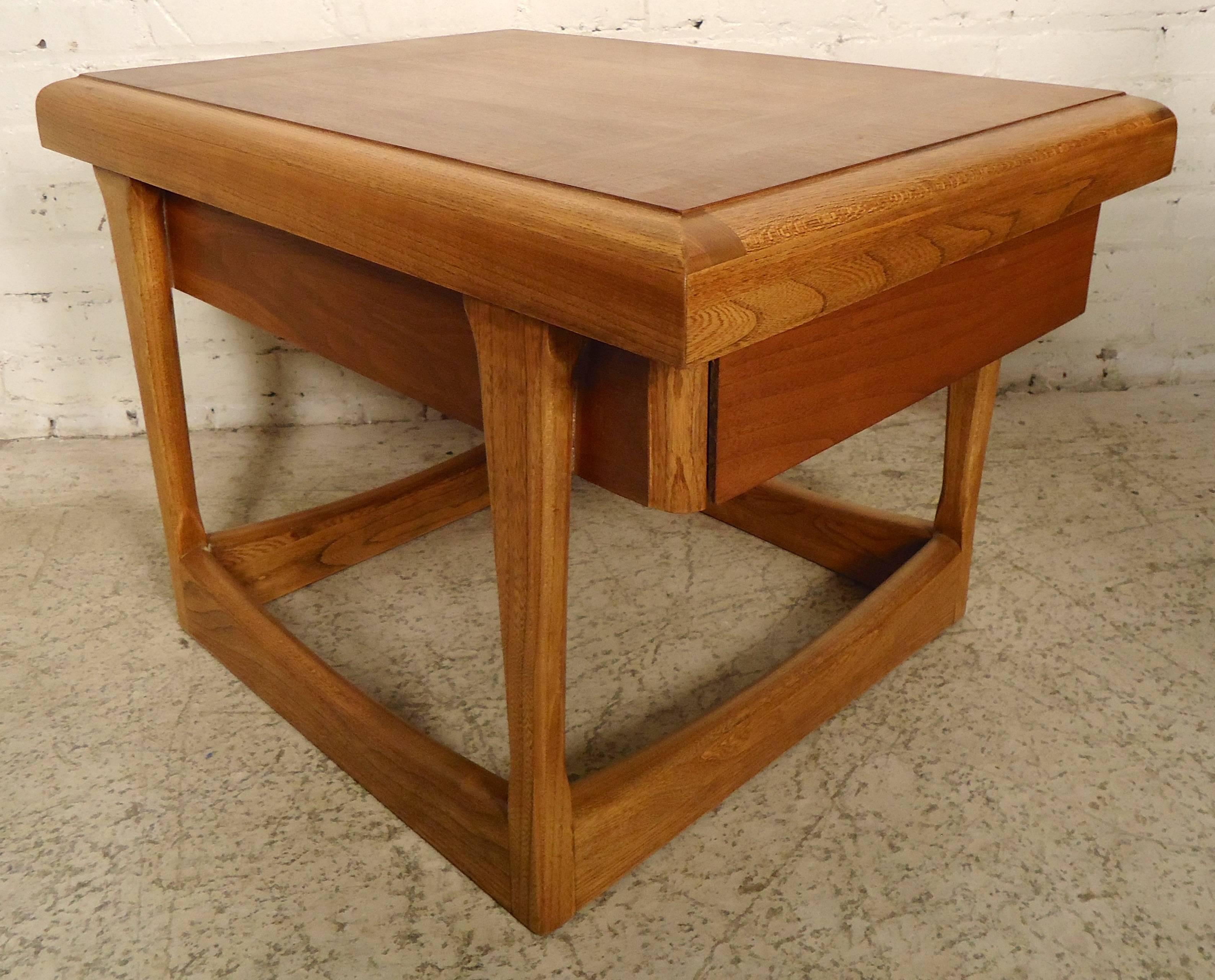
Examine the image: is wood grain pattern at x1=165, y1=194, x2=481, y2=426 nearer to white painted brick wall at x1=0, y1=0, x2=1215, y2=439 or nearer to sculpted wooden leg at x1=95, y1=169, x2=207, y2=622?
sculpted wooden leg at x1=95, y1=169, x2=207, y2=622

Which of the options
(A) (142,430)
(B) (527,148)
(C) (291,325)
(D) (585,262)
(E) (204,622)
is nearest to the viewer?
(D) (585,262)

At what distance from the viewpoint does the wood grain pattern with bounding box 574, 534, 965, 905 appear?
898mm

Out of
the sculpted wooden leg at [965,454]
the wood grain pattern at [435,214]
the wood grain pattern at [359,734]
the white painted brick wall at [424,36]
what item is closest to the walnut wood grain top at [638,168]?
the wood grain pattern at [435,214]

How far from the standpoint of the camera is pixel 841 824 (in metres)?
0.97

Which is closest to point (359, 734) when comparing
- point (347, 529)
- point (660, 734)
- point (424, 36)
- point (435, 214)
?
point (660, 734)

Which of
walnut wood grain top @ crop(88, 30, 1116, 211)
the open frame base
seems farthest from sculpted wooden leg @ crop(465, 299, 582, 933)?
walnut wood grain top @ crop(88, 30, 1116, 211)

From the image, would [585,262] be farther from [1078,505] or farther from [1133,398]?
[1133,398]

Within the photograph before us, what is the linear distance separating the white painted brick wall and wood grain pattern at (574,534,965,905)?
837mm

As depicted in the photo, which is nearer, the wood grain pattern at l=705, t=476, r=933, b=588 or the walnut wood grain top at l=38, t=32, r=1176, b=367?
the walnut wood grain top at l=38, t=32, r=1176, b=367

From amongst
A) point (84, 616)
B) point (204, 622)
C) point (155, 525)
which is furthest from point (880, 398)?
point (155, 525)

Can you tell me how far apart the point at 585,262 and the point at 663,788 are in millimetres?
509

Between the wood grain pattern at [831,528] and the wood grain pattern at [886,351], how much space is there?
0.38 meters

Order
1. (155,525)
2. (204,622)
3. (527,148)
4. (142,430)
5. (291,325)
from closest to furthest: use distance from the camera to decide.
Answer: (527,148)
(291,325)
(204,622)
(155,525)
(142,430)

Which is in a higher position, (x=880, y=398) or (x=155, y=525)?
(x=880, y=398)
